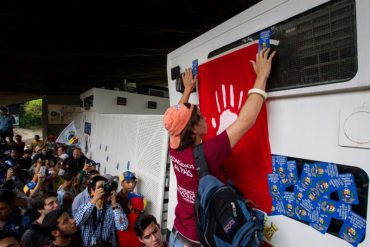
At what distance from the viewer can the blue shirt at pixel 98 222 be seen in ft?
8.39

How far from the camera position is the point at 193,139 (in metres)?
1.48

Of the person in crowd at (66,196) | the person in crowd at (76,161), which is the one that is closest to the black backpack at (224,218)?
the person in crowd at (66,196)

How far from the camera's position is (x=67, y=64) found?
630 cm

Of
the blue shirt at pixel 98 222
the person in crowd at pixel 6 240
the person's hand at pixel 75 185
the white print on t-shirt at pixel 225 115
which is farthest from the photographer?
the person's hand at pixel 75 185

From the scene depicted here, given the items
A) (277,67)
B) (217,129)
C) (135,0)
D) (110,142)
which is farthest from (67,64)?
(277,67)

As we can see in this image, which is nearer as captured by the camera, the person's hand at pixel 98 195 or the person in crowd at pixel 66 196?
the person's hand at pixel 98 195

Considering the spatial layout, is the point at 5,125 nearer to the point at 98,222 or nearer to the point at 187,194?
the point at 98,222

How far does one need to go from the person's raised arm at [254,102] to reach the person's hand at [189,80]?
68cm

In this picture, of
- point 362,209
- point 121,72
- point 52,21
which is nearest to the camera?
point 362,209

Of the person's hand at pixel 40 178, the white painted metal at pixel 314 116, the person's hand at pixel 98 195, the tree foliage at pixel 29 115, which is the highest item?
the tree foliage at pixel 29 115

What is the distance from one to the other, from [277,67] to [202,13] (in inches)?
72.7

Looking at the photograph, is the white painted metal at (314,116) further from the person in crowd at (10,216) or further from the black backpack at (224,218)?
the person in crowd at (10,216)

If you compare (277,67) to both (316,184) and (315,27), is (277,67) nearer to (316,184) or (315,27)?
(315,27)

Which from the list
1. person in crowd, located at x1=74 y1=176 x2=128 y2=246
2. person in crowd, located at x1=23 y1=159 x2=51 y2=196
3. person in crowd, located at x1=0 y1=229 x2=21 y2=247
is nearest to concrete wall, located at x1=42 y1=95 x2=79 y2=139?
person in crowd, located at x1=23 y1=159 x2=51 y2=196
